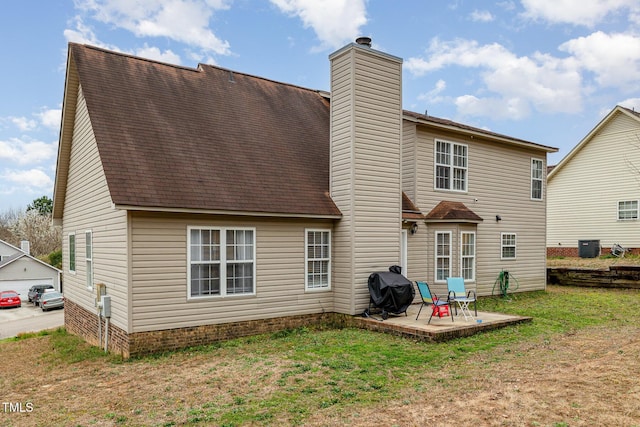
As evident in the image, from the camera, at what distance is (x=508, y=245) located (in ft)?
51.2

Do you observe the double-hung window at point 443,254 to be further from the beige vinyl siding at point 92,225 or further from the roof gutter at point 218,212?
the beige vinyl siding at point 92,225

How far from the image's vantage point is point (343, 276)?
35.4ft

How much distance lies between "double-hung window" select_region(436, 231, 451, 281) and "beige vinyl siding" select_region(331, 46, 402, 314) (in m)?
2.40

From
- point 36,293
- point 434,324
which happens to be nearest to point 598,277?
point 434,324

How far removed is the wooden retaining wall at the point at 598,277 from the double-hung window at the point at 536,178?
3.67 meters

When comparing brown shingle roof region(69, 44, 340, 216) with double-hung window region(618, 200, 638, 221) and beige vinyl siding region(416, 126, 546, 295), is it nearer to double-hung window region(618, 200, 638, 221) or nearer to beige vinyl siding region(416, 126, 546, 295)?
beige vinyl siding region(416, 126, 546, 295)

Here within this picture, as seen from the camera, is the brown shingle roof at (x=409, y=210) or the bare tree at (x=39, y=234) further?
the bare tree at (x=39, y=234)

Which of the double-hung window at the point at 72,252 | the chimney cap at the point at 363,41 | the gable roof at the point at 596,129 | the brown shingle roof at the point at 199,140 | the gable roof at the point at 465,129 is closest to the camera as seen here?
the brown shingle roof at the point at 199,140

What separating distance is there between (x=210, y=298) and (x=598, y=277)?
1484 centimetres

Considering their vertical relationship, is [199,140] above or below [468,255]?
above

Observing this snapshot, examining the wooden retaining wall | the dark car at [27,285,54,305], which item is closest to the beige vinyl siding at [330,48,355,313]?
the wooden retaining wall

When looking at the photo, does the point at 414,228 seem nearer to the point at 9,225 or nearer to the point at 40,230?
the point at 40,230

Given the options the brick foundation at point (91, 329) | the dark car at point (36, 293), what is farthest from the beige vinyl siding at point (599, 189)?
the dark car at point (36, 293)

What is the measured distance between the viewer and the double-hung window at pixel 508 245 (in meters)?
15.4
